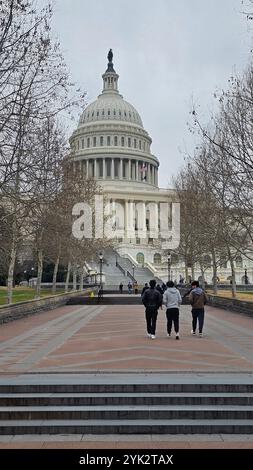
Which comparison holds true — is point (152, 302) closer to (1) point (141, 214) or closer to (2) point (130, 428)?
(2) point (130, 428)

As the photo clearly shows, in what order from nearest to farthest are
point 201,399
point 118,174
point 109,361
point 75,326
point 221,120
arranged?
point 201,399, point 109,361, point 75,326, point 221,120, point 118,174

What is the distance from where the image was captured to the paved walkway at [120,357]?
298 inches

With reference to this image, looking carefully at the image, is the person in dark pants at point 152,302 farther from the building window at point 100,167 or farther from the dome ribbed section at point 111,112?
the dome ribbed section at point 111,112

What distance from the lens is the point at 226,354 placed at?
43.2ft

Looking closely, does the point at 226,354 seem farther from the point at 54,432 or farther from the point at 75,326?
the point at 75,326

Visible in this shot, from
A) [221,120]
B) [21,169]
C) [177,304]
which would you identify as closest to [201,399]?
[177,304]

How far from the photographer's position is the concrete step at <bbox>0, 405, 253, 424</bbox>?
828 centimetres

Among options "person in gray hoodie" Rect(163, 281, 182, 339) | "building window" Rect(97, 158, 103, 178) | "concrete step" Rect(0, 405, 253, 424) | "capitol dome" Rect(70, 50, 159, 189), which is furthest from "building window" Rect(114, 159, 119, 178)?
"concrete step" Rect(0, 405, 253, 424)

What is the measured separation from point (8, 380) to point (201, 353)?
5290 millimetres

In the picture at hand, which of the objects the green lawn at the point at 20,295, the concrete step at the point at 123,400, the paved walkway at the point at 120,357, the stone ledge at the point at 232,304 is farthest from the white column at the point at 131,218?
the concrete step at the point at 123,400

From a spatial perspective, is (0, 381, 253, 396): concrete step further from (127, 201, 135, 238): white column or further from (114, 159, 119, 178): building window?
(114, 159, 119, 178): building window

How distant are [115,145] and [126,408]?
130179mm

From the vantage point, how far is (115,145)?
13625 cm

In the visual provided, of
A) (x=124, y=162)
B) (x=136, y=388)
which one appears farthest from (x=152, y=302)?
(x=124, y=162)
